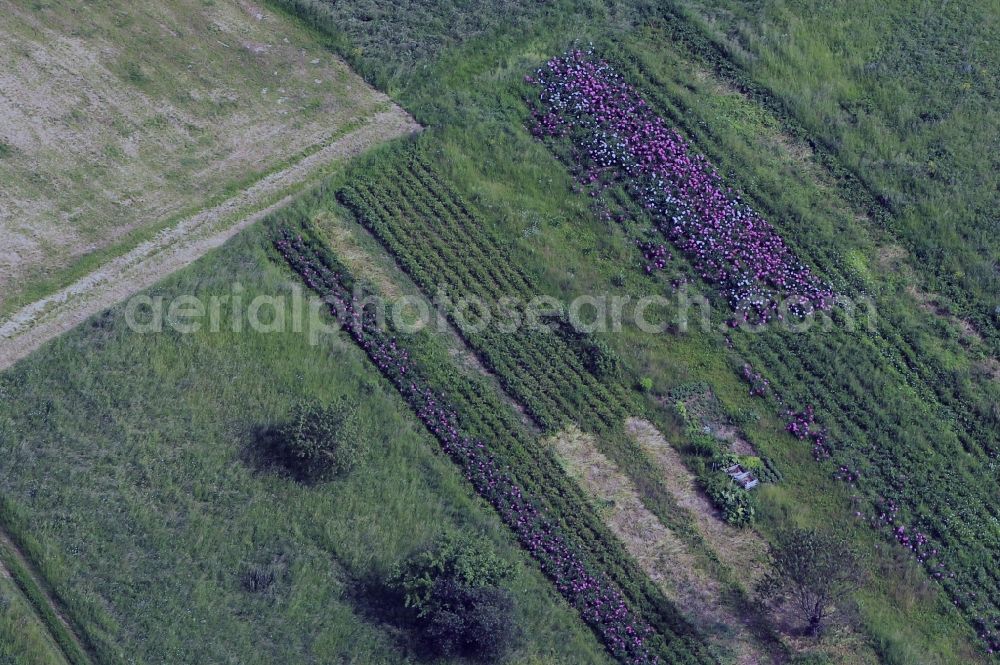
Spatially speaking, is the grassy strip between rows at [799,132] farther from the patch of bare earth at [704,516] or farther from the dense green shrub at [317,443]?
the dense green shrub at [317,443]

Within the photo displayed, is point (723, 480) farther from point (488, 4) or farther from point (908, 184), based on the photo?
point (488, 4)

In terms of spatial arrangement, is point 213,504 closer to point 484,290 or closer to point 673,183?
point 484,290

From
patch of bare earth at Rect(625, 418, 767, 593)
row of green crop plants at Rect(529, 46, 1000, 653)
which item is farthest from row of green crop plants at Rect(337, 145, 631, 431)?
row of green crop plants at Rect(529, 46, 1000, 653)

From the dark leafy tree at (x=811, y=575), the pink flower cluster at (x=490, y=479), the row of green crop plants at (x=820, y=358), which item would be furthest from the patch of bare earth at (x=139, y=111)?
the dark leafy tree at (x=811, y=575)

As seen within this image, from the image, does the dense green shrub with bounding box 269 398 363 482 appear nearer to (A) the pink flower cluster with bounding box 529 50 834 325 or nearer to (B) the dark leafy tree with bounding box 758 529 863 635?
(B) the dark leafy tree with bounding box 758 529 863 635

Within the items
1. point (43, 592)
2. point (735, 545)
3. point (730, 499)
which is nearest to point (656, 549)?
point (735, 545)

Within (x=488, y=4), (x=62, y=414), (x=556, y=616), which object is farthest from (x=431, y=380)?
(x=488, y=4)
